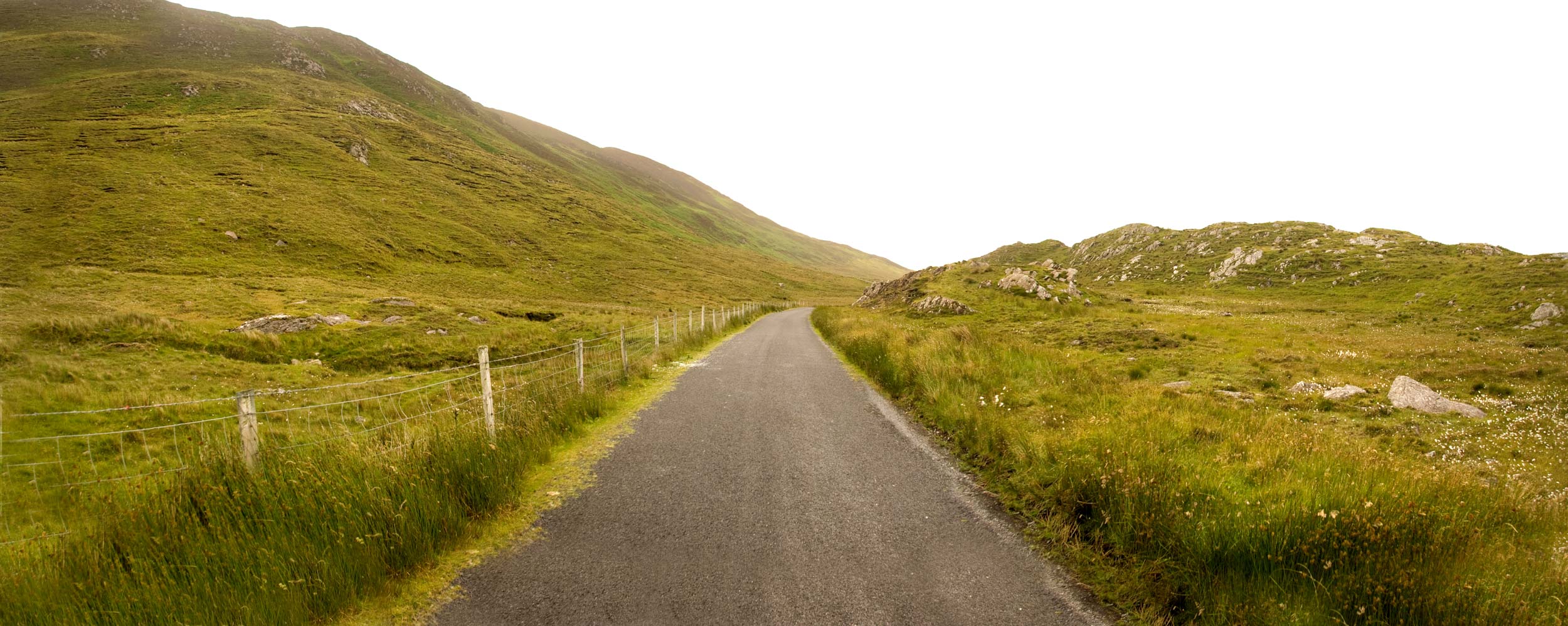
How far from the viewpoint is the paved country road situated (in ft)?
13.6

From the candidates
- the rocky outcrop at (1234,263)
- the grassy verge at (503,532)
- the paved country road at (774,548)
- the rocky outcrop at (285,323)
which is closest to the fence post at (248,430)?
the grassy verge at (503,532)

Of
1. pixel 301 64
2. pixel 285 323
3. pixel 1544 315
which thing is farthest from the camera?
pixel 301 64

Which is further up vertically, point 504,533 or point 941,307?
point 941,307

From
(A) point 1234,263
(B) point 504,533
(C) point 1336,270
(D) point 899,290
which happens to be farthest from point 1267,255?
(B) point 504,533

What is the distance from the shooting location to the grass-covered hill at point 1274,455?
3.63 m

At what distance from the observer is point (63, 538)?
13.8 feet

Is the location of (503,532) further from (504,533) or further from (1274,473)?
(1274,473)

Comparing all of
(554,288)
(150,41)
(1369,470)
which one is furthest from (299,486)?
(150,41)

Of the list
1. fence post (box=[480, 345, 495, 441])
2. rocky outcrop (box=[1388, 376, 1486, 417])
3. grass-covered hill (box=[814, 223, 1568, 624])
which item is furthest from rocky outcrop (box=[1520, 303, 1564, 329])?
fence post (box=[480, 345, 495, 441])

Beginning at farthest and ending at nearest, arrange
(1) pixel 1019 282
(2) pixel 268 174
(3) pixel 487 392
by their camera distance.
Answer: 1. (2) pixel 268 174
2. (1) pixel 1019 282
3. (3) pixel 487 392

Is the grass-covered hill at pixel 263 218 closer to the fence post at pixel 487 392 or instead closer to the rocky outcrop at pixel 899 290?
the fence post at pixel 487 392

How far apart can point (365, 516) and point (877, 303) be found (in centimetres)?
4867

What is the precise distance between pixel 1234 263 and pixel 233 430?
7352 centimetres

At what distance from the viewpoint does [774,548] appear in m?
5.12
